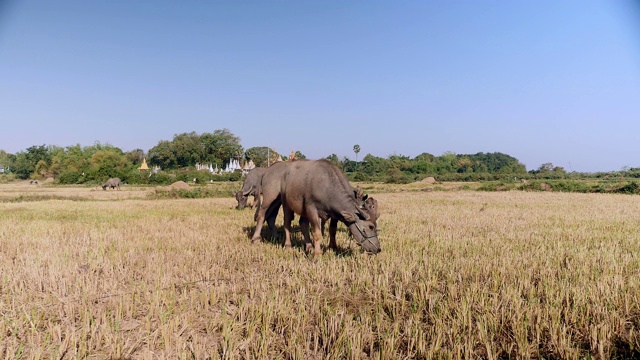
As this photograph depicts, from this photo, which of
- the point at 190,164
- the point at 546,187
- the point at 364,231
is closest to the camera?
the point at 364,231

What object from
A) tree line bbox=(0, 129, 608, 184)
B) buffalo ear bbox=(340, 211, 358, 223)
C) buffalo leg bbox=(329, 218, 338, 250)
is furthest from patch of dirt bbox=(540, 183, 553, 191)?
buffalo ear bbox=(340, 211, 358, 223)

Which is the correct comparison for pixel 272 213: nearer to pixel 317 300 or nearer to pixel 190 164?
pixel 317 300

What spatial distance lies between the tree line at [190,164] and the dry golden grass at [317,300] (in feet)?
148

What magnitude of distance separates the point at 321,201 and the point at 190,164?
85324 millimetres

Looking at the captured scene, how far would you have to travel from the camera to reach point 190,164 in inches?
3310

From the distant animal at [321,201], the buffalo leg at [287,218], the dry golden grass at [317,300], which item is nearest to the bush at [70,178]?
the dry golden grass at [317,300]

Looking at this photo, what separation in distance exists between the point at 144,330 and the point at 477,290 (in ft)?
12.7

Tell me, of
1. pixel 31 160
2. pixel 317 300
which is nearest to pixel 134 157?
pixel 31 160

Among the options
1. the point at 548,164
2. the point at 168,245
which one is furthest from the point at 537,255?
the point at 548,164

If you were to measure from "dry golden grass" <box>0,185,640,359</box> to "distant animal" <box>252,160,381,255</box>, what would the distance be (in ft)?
1.58

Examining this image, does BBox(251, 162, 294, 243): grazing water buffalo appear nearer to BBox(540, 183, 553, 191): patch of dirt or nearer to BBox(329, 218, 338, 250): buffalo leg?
BBox(329, 218, 338, 250): buffalo leg

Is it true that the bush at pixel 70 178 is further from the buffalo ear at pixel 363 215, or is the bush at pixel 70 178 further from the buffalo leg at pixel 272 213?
the buffalo ear at pixel 363 215

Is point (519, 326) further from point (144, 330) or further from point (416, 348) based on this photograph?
point (144, 330)

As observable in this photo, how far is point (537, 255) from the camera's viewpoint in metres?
5.95
